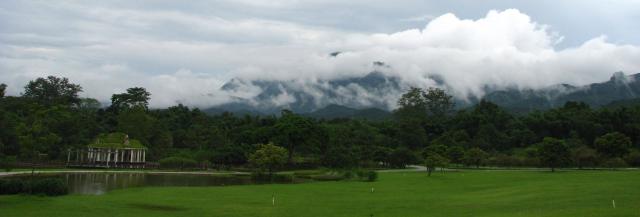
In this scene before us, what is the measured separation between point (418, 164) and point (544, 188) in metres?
44.5

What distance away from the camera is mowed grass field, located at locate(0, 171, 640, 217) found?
24.2 meters

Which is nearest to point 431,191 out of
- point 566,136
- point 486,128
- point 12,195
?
point 12,195

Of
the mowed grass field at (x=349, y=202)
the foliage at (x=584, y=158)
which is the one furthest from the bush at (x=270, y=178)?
the foliage at (x=584, y=158)

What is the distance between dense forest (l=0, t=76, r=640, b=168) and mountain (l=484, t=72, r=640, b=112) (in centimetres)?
8060

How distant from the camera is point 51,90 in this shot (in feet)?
351

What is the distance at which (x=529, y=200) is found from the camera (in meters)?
27.7

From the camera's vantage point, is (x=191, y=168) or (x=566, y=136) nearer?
(x=191, y=168)

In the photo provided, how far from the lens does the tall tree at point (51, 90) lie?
106000mm

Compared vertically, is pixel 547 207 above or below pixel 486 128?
below

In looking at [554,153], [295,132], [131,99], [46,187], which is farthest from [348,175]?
[131,99]

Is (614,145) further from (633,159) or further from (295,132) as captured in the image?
(295,132)

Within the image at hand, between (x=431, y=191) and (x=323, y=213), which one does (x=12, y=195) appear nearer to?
(x=323, y=213)

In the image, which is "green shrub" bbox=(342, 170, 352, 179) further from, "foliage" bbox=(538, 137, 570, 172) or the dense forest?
"foliage" bbox=(538, 137, 570, 172)

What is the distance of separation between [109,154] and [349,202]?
148ft
